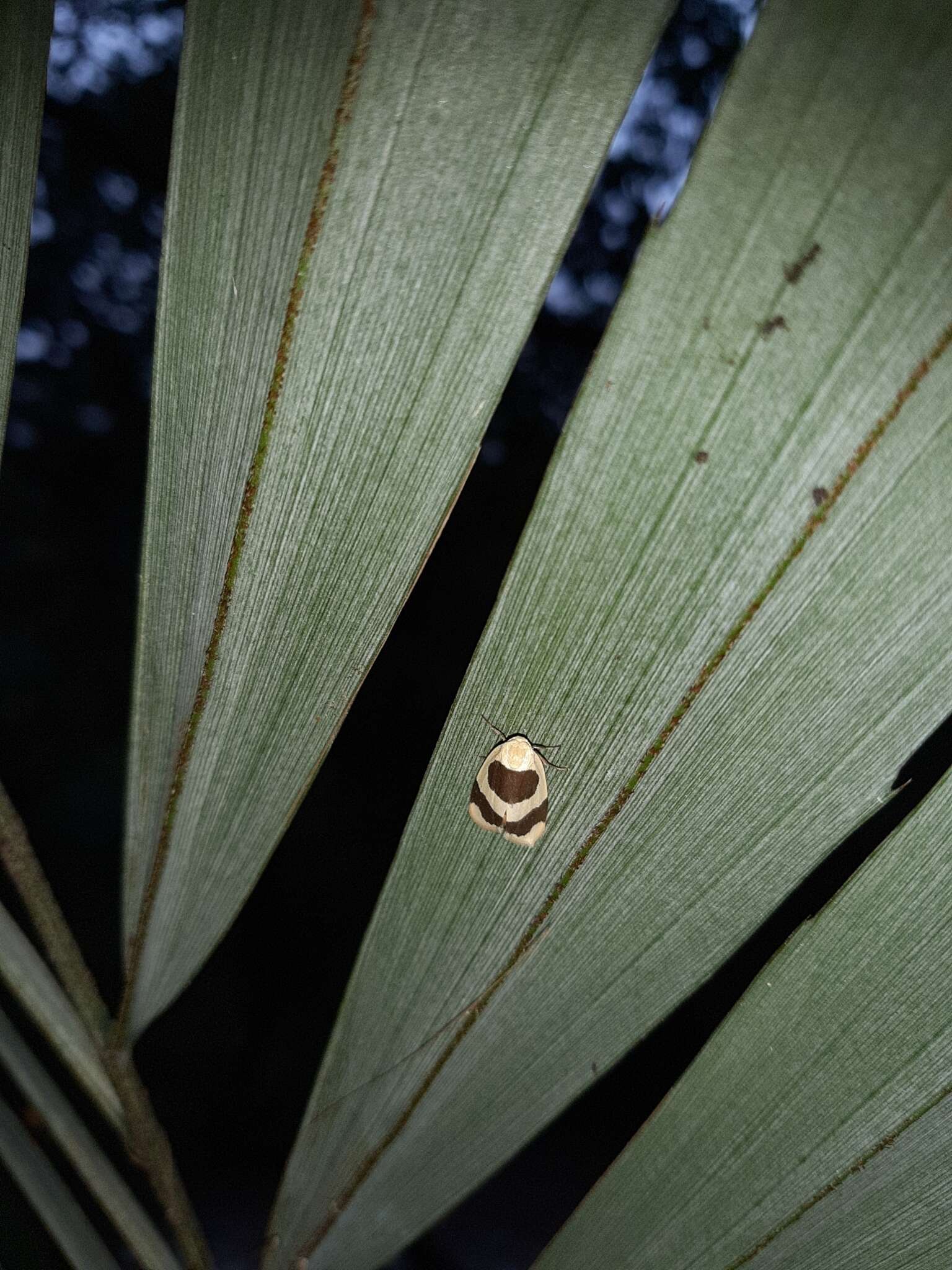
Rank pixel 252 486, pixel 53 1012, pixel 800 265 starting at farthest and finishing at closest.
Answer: pixel 53 1012, pixel 252 486, pixel 800 265

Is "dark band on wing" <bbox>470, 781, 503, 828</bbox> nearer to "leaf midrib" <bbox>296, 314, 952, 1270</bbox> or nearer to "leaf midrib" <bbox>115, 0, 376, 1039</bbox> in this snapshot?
"leaf midrib" <bbox>296, 314, 952, 1270</bbox>

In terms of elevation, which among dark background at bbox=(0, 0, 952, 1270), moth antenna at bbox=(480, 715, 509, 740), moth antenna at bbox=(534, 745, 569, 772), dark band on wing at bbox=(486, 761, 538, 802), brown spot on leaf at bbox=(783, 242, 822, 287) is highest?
brown spot on leaf at bbox=(783, 242, 822, 287)

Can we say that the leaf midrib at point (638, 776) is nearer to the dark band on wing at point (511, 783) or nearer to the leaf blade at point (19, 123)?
the dark band on wing at point (511, 783)

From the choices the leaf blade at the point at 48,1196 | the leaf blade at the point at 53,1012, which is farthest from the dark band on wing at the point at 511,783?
the leaf blade at the point at 48,1196

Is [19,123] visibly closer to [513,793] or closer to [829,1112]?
[513,793]

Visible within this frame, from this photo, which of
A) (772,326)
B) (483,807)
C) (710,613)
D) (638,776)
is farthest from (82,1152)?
(772,326)

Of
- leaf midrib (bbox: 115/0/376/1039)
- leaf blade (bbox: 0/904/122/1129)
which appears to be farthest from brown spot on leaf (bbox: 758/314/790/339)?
leaf blade (bbox: 0/904/122/1129)

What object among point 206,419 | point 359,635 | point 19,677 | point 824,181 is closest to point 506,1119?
point 359,635
